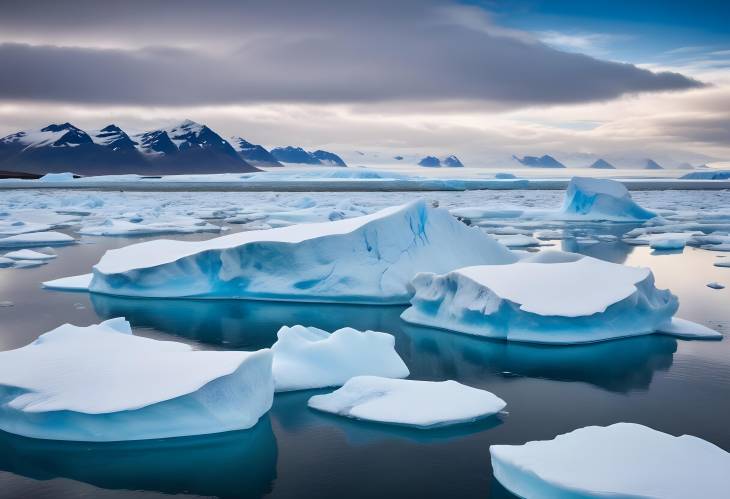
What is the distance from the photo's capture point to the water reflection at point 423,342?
251 inches

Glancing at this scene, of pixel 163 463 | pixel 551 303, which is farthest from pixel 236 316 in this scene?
pixel 163 463

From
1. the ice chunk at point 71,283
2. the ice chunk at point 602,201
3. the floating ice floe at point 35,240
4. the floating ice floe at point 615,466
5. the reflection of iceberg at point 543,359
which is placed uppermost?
the ice chunk at point 602,201

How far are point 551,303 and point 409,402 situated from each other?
2.64m

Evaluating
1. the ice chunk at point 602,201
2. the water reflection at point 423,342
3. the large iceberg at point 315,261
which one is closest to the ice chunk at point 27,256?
the large iceberg at point 315,261

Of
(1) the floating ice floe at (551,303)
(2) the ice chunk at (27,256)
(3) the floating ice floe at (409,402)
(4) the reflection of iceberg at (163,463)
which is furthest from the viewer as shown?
(2) the ice chunk at (27,256)

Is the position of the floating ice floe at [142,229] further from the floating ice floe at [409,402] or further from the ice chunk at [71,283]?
the floating ice floe at [409,402]

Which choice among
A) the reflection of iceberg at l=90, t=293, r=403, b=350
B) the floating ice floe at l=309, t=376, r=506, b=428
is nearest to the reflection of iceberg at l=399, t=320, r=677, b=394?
the floating ice floe at l=309, t=376, r=506, b=428

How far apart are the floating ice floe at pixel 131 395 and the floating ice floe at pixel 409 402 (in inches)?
22.2

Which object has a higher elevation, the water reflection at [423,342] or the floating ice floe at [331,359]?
the floating ice floe at [331,359]

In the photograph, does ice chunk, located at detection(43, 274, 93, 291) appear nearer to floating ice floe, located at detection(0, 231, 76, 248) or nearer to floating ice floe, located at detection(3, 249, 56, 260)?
floating ice floe, located at detection(3, 249, 56, 260)

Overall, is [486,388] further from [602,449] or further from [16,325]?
[16,325]

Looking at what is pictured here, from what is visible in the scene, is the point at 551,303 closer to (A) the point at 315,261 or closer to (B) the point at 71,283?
(A) the point at 315,261

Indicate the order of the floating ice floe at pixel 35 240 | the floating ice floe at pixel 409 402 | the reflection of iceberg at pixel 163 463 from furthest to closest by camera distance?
the floating ice floe at pixel 35 240, the floating ice floe at pixel 409 402, the reflection of iceberg at pixel 163 463

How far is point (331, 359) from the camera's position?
5965 millimetres
